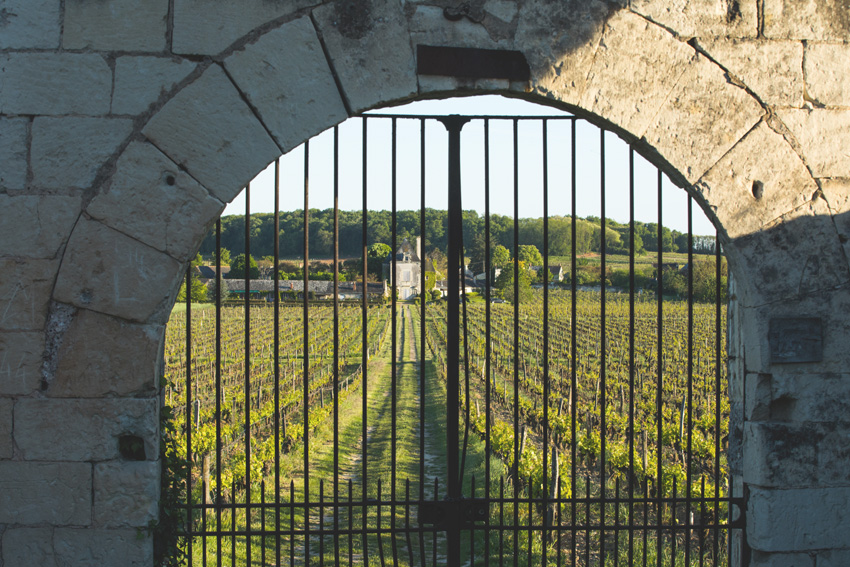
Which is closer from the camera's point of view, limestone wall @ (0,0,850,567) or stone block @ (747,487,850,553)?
limestone wall @ (0,0,850,567)

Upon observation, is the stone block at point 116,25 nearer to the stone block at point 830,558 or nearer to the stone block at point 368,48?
the stone block at point 368,48

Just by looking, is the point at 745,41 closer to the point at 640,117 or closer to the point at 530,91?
the point at 640,117

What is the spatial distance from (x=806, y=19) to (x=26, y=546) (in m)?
4.08

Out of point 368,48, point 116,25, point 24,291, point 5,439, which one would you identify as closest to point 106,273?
point 24,291

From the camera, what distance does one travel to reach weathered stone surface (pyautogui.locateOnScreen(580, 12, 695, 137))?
8.70 feet

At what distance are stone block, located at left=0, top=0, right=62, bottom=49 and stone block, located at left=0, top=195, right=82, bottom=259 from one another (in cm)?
63

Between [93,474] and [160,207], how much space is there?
1125 millimetres

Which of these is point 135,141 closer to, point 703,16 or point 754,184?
point 703,16

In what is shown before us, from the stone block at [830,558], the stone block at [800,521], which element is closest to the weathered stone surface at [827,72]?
the stone block at [800,521]

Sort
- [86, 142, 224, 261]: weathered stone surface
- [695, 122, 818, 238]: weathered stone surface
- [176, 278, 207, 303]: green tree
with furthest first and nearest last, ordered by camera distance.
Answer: [176, 278, 207, 303]: green tree → [695, 122, 818, 238]: weathered stone surface → [86, 142, 224, 261]: weathered stone surface

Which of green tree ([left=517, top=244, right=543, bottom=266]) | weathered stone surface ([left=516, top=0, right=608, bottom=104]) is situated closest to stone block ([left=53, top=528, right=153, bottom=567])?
weathered stone surface ([left=516, top=0, right=608, bottom=104])

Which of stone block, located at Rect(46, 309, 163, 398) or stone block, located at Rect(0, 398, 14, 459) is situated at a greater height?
stone block, located at Rect(46, 309, 163, 398)

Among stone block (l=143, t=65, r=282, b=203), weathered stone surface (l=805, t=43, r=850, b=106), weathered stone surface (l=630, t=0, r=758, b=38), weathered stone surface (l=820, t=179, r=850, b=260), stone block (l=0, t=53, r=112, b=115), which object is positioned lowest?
weathered stone surface (l=820, t=179, r=850, b=260)

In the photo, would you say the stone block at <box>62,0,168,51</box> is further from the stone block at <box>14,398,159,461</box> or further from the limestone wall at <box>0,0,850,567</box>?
the stone block at <box>14,398,159,461</box>
